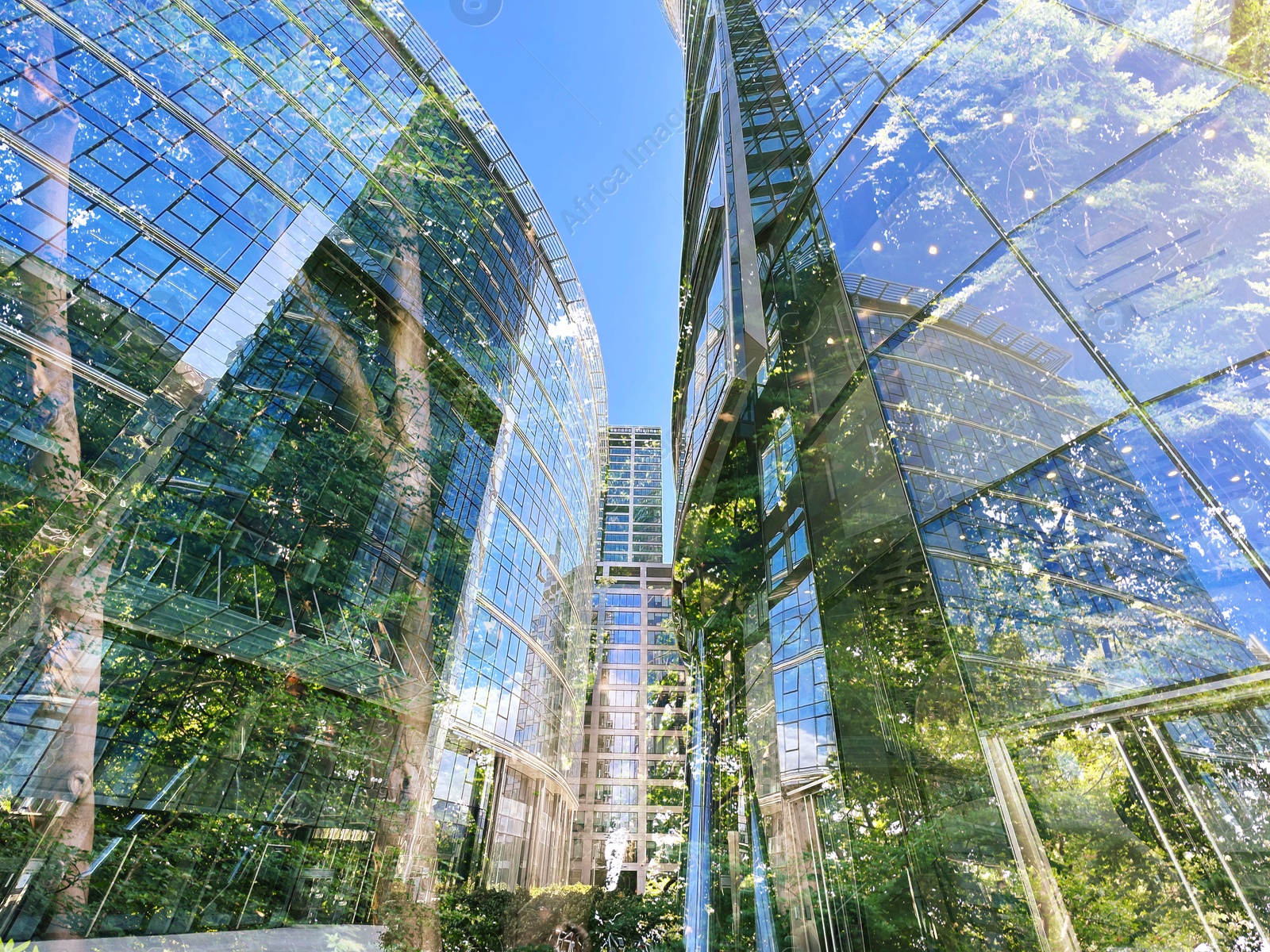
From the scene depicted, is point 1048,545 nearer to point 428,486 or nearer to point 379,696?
point 379,696

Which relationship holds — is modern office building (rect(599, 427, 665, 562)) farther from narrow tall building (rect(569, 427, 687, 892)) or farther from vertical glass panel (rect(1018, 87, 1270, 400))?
vertical glass panel (rect(1018, 87, 1270, 400))

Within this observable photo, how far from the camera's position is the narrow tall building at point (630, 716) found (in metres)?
50.8

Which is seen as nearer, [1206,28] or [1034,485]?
[1206,28]

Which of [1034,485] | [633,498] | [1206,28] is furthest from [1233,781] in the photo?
[633,498]

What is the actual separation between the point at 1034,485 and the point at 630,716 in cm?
6022

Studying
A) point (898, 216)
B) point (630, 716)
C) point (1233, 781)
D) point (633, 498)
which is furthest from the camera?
point (633, 498)

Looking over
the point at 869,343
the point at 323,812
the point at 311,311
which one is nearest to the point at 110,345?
the point at 311,311

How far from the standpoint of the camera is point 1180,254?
2752mm

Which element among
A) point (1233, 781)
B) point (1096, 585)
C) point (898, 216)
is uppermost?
point (898, 216)

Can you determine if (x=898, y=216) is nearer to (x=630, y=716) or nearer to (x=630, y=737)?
(x=630, y=737)

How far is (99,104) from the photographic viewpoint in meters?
14.0

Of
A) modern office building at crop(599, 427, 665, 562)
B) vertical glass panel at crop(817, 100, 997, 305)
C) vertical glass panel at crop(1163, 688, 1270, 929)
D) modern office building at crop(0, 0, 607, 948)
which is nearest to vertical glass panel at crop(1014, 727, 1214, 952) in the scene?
vertical glass panel at crop(1163, 688, 1270, 929)

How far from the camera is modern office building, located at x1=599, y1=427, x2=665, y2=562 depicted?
70500mm

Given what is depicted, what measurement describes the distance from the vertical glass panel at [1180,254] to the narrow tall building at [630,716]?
4332cm
